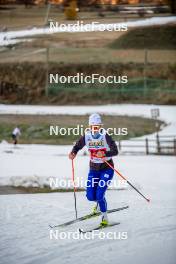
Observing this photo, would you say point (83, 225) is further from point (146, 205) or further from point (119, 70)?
point (119, 70)

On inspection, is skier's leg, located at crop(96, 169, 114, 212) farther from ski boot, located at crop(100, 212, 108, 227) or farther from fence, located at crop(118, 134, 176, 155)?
fence, located at crop(118, 134, 176, 155)

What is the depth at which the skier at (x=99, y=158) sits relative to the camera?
22.8ft

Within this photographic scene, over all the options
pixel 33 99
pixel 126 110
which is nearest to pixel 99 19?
pixel 33 99

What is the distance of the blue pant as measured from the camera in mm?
7055

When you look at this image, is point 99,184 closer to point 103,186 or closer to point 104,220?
point 103,186
